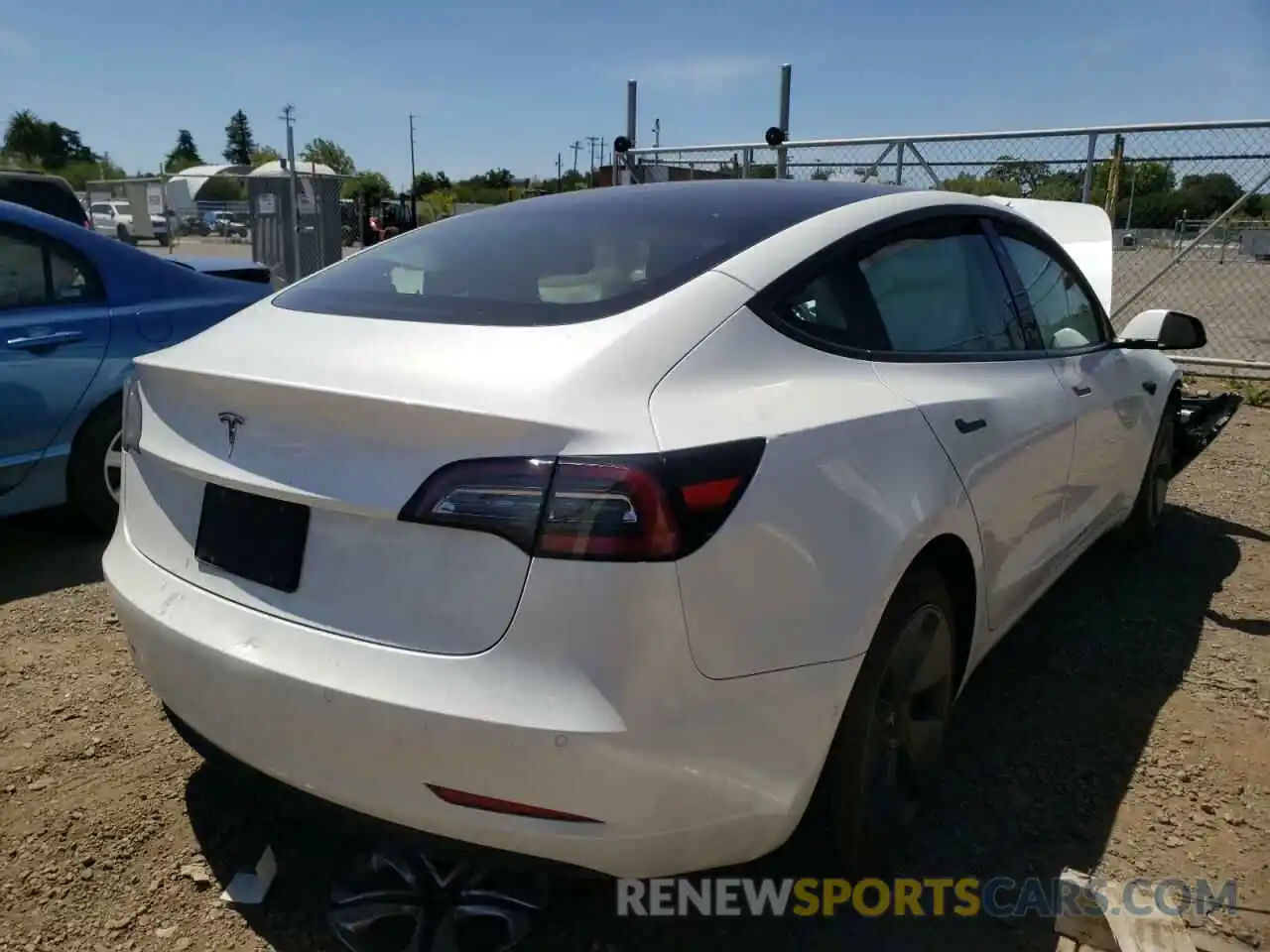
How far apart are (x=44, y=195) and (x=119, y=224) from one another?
43.4ft

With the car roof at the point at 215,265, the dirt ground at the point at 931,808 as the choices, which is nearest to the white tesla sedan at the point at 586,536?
the dirt ground at the point at 931,808

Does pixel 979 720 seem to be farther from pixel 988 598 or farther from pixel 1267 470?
pixel 1267 470

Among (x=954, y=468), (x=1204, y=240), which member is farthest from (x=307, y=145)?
(x=954, y=468)

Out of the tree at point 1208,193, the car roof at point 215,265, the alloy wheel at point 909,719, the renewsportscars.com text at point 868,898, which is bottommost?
the renewsportscars.com text at point 868,898

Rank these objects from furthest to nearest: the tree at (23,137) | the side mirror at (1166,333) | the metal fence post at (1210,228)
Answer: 1. the tree at (23,137)
2. the metal fence post at (1210,228)
3. the side mirror at (1166,333)

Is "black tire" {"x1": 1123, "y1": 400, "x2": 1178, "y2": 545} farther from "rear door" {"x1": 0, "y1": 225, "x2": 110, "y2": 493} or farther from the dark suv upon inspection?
the dark suv

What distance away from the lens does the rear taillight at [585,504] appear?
64.1 inches

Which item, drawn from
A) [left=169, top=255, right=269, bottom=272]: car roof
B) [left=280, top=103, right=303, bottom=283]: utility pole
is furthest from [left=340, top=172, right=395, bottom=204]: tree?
[left=169, top=255, right=269, bottom=272]: car roof

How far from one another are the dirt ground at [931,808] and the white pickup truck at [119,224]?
1466cm

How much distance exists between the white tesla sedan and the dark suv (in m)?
6.23

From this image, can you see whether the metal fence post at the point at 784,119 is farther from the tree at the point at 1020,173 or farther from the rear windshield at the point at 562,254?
the rear windshield at the point at 562,254

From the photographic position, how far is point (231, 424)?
1.99 m

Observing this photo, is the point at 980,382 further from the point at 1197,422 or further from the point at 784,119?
the point at 784,119

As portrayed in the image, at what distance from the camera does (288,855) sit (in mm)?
2428
